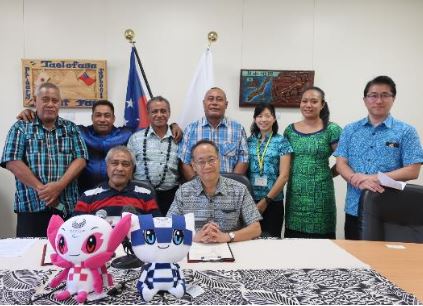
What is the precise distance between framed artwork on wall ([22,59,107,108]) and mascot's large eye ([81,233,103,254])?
2638mm

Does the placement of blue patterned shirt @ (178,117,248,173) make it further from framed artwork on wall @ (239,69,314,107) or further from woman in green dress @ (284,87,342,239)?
framed artwork on wall @ (239,69,314,107)

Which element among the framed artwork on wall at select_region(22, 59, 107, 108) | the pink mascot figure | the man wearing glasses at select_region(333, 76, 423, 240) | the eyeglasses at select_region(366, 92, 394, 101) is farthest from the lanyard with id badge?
the framed artwork on wall at select_region(22, 59, 107, 108)

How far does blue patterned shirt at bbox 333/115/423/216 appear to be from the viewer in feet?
7.34

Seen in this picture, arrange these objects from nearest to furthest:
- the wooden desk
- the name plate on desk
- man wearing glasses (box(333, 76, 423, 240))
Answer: the wooden desk
the name plate on desk
man wearing glasses (box(333, 76, 423, 240))

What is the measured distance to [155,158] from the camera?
2643mm

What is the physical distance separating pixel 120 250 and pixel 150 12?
8.63 ft

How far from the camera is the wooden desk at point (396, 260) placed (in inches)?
49.7

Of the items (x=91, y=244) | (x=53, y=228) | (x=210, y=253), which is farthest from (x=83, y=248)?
(x=210, y=253)

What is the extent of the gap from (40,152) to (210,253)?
1.59 metres

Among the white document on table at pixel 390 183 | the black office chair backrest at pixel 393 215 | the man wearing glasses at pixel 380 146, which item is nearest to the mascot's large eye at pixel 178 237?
the black office chair backrest at pixel 393 215

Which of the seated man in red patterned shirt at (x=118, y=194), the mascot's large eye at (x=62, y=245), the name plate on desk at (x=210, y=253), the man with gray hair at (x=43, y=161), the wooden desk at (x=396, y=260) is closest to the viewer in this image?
the mascot's large eye at (x=62, y=245)

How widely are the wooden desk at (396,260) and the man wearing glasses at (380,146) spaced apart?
20.2 inches

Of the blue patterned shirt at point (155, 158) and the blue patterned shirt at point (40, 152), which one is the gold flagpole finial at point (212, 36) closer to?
the blue patterned shirt at point (155, 158)

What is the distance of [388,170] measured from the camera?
7.45ft
